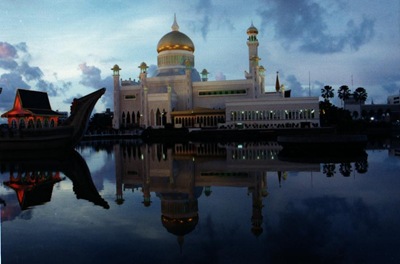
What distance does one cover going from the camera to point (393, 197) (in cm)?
913

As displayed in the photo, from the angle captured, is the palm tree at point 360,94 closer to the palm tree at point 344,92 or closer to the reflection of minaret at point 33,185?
the palm tree at point 344,92

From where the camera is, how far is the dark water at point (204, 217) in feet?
17.7

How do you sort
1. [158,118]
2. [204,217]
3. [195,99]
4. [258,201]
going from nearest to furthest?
[204,217], [258,201], [158,118], [195,99]

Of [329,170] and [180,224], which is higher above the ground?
[329,170]

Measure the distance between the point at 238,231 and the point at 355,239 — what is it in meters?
1.81

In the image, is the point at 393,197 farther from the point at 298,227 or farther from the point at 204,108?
the point at 204,108

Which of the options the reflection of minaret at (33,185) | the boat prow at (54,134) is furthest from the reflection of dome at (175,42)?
the reflection of minaret at (33,185)

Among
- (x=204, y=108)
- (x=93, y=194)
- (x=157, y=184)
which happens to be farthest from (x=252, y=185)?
(x=204, y=108)

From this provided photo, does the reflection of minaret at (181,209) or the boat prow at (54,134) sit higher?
the boat prow at (54,134)

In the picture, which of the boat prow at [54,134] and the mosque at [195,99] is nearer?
the boat prow at [54,134]

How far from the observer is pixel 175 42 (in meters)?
58.2

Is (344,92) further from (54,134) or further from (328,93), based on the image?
(54,134)

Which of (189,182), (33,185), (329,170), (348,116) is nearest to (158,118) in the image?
(348,116)

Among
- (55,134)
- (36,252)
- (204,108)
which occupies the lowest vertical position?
(36,252)
